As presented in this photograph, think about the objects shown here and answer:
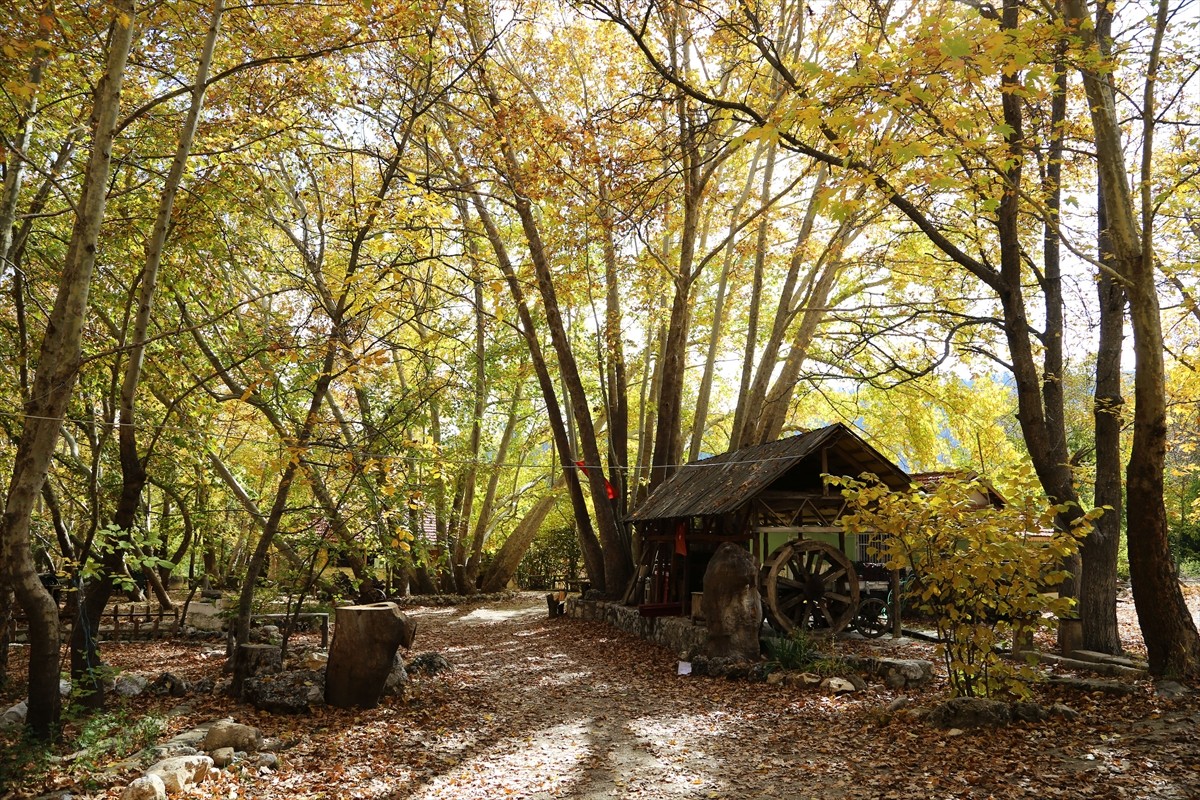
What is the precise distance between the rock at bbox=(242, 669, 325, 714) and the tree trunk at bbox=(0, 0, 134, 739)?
5.43ft

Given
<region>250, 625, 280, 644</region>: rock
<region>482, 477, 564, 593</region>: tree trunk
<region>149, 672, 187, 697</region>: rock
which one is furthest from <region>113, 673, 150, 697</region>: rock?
<region>482, 477, 564, 593</region>: tree trunk

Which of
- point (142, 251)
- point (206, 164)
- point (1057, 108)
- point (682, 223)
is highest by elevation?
point (682, 223)

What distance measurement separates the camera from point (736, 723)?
22.8 ft

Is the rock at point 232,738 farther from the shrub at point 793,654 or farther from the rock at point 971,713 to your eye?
the shrub at point 793,654

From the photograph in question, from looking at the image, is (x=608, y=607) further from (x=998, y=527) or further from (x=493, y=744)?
(x=998, y=527)

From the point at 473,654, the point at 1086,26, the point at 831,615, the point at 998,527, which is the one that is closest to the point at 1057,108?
the point at 1086,26

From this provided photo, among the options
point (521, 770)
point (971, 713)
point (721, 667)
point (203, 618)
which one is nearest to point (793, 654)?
point (721, 667)

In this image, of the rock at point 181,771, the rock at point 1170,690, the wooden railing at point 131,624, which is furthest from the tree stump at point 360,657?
the rock at point 1170,690

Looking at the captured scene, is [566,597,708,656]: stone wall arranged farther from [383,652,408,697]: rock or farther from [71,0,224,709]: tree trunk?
[71,0,224,709]: tree trunk

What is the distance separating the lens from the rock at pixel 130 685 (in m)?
7.36

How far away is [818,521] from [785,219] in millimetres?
6593

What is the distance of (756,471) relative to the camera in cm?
1095

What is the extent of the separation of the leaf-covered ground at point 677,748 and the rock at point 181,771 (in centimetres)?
13

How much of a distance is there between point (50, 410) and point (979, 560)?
696 centimetres
